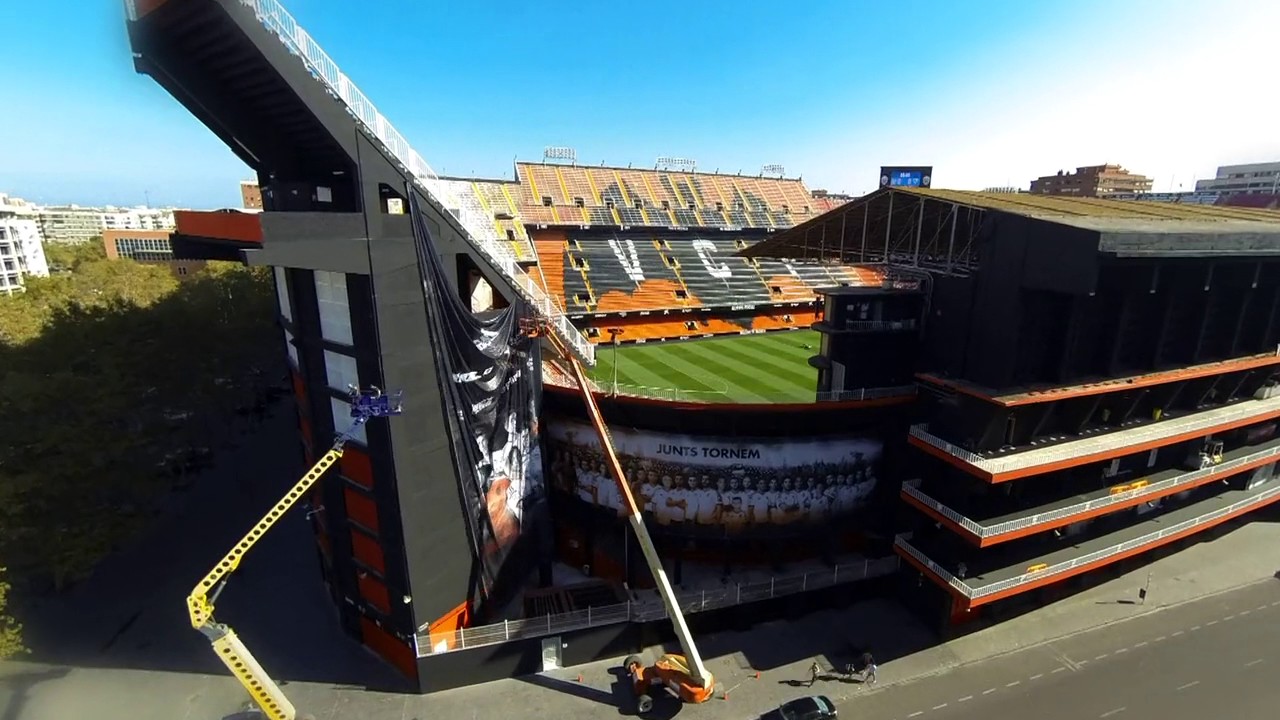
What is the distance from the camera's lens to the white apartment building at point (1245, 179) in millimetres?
130125

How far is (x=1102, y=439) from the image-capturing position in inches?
949

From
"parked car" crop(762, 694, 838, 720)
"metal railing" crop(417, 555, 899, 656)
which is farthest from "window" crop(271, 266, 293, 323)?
"parked car" crop(762, 694, 838, 720)

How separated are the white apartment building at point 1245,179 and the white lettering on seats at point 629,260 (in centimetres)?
15786

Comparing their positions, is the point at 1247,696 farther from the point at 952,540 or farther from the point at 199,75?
the point at 199,75

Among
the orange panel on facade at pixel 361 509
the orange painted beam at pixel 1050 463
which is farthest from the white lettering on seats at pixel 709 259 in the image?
the orange panel on facade at pixel 361 509

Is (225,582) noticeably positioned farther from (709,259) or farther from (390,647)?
(709,259)

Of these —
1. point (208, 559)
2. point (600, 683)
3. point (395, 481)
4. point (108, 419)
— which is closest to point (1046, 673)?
point (600, 683)

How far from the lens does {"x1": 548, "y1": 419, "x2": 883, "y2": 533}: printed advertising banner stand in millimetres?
26250

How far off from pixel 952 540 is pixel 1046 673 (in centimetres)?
620

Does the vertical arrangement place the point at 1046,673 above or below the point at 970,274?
below

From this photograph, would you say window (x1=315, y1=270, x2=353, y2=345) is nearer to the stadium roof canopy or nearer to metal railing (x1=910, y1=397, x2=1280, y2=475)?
the stadium roof canopy

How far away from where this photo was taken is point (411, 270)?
19125 mm

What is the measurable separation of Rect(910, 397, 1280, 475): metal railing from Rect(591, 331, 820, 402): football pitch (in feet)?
21.1

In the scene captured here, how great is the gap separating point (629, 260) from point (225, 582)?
43628mm
